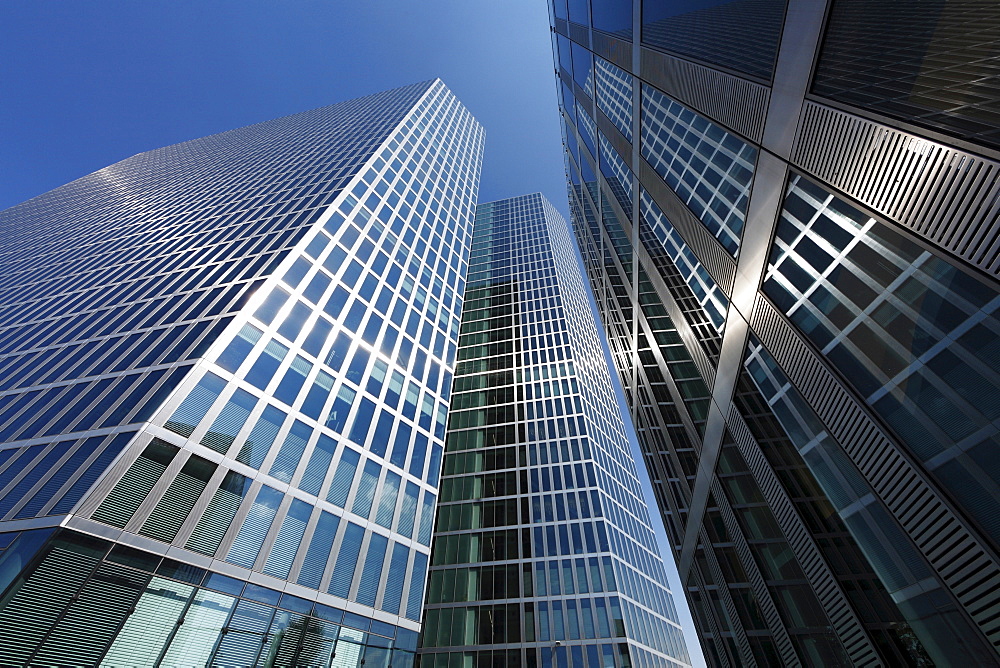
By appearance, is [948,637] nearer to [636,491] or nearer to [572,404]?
[572,404]

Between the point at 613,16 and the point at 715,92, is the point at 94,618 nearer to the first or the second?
A: the point at 715,92

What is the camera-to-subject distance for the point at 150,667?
492 inches

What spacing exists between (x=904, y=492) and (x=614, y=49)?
22140mm

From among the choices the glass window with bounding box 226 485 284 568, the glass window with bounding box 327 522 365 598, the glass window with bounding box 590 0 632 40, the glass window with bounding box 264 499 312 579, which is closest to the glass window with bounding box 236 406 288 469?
the glass window with bounding box 226 485 284 568

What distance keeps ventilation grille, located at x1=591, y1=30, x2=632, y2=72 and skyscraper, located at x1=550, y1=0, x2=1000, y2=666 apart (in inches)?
12.3

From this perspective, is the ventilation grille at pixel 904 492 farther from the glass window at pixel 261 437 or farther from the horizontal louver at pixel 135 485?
the horizontal louver at pixel 135 485

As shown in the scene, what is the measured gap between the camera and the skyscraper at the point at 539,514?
38.0 m

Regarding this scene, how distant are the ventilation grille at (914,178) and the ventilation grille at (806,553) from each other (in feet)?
29.0

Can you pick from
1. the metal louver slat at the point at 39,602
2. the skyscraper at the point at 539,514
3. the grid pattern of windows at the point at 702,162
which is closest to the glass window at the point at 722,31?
the grid pattern of windows at the point at 702,162

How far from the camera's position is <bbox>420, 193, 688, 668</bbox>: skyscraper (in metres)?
38.0

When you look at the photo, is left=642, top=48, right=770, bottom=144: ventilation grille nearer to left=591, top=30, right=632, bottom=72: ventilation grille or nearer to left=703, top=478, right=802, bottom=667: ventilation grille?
left=591, top=30, right=632, bottom=72: ventilation grille

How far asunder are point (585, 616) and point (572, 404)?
25059mm

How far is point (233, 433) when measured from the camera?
60.1ft

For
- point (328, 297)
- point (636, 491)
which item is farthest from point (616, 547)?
point (328, 297)
